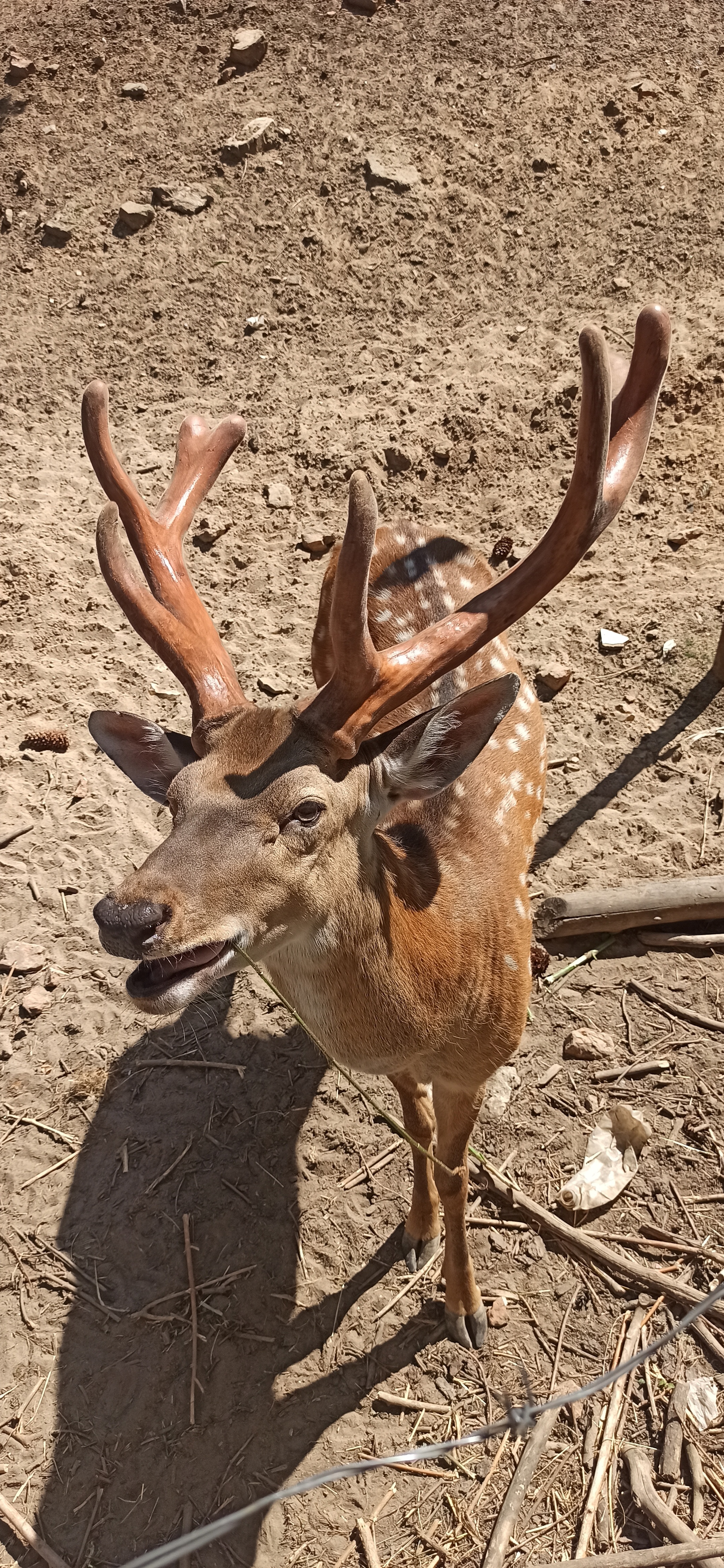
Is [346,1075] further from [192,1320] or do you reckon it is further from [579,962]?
[579,962]

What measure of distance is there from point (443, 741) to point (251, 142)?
242 inches

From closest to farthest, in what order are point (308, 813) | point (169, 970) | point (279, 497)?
point (169, 970)
point (308, 813)
point (279, 497)

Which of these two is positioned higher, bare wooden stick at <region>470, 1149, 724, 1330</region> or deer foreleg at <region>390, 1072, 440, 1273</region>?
deer foreleg at <region>390, 1072, 440, 1273</region>

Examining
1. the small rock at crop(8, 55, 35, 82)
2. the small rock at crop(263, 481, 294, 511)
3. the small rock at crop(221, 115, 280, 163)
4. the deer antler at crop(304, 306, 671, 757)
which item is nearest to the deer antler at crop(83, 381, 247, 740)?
the deer antler at crop(304, 306, 671, 757)

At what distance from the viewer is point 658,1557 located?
242 centimetres

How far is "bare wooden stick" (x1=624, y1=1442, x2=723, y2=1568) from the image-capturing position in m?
2.52

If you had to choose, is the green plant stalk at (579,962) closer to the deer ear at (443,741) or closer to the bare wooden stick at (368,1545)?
the deer ear at (443,741)

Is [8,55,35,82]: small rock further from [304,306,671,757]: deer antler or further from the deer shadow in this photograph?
the deer shadow

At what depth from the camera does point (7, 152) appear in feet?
23.4

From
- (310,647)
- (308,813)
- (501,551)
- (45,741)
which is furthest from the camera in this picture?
(501,551)

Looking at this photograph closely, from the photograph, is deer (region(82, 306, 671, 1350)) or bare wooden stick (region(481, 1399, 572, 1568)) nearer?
deer (region(82, 306, 671, 1350))

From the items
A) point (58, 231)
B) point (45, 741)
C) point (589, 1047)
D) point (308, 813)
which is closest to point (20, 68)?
point (58, 231)

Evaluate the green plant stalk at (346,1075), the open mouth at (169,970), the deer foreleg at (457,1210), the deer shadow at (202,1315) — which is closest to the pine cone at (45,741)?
the deer shadow at (202,1315)

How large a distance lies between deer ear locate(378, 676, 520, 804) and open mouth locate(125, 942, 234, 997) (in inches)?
25.0
